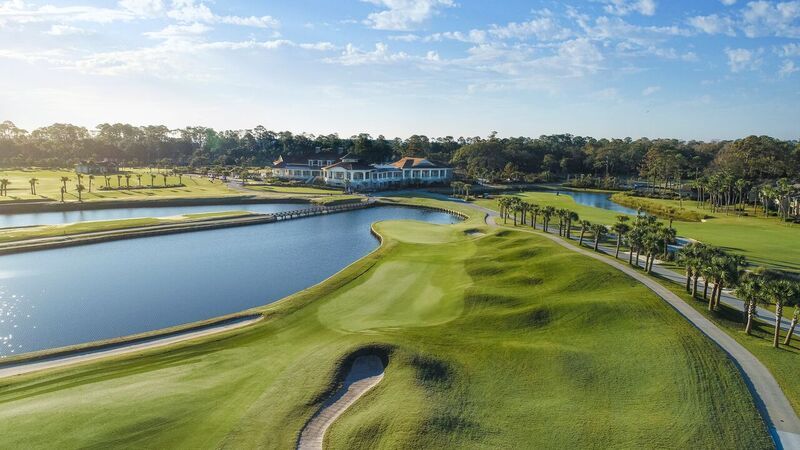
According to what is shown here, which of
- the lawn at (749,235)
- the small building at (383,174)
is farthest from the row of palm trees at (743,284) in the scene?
the small building at (383,174)

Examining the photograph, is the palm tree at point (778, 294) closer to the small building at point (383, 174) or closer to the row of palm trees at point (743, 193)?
the row of palm trees at point (743, 193)

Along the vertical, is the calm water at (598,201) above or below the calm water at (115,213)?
above

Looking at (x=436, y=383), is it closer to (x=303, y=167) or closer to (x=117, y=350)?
(x=117, y=350)

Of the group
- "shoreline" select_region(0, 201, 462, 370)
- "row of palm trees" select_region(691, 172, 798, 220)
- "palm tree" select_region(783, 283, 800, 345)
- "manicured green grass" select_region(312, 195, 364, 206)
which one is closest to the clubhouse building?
"manicured green grass" select_region(312, 195, 364, 206)

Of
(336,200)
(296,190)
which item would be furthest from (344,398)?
(296,190)

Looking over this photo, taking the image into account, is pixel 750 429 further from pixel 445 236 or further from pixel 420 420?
pixel 445 236

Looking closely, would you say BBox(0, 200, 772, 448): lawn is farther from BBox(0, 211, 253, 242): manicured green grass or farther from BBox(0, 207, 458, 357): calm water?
BBox(0, 211, 253, 242): manicured green grass

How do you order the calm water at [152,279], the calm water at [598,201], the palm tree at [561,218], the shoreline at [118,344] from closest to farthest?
1. the shoreline at [118,344]
2. the calm water at [152,279]
3. the palm tree at [561,218]
4. the calm water at [598,201]
